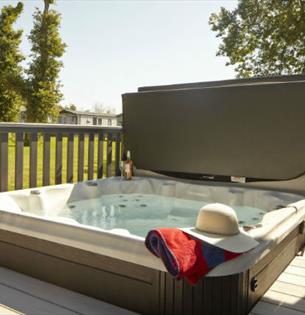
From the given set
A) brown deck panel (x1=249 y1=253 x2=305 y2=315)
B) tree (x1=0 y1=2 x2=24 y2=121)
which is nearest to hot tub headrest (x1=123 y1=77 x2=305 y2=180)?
brown deck panel (x1=249 y1=253 x2=305 y2=315)

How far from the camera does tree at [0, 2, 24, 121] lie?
486 inches

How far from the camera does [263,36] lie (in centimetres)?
1000

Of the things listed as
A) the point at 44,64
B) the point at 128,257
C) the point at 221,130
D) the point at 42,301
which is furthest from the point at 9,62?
the point at 128,257

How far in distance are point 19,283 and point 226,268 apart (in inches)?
42.0

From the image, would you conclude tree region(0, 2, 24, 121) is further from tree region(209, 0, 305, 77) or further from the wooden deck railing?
the wooden deck railing

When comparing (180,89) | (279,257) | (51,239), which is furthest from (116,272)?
(180,89)

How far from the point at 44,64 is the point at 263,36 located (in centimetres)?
740

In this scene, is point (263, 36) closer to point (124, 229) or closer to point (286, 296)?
point (124, 229)

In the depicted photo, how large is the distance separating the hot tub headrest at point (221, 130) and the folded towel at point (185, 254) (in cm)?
156

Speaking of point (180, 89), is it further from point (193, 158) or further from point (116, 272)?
point (116, 272)

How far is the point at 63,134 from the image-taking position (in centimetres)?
317

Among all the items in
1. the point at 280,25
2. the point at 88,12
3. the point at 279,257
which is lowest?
the point at 279,257

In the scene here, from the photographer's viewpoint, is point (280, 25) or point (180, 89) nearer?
point (180, 89)

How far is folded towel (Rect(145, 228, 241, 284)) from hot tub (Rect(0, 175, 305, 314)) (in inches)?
1.9
